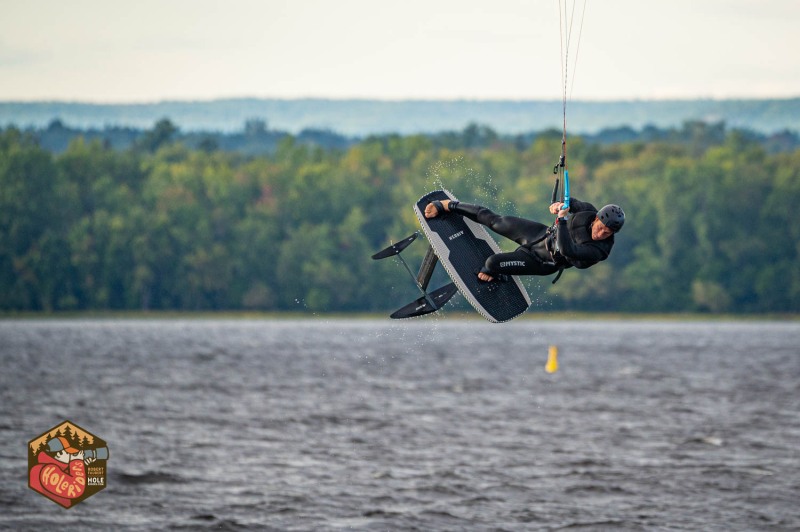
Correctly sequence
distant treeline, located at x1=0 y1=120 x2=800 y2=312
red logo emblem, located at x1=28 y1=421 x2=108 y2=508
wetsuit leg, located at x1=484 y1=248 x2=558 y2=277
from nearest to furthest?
wetsuit leg, located at x1=484 y1=248 x2=558 y2=277, red logo emblem, located at x1=28 y1=421 x2=108 y2=508, distant treeline, located at x1=0 y1=120 x2=800 y2=312

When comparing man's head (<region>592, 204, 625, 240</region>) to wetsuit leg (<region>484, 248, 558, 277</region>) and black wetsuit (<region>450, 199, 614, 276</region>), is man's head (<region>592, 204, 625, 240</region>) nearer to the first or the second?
black wetsuit (<region>450, 199, 614, 276</region>)

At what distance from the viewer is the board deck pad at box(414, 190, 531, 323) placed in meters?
22.2

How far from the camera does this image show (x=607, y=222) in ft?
64.3

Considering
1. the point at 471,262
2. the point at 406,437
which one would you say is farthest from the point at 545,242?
the point at 406,437

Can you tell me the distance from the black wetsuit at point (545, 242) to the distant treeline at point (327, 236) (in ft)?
293

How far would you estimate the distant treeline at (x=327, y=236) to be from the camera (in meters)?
117

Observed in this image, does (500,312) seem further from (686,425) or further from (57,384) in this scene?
(57,384)

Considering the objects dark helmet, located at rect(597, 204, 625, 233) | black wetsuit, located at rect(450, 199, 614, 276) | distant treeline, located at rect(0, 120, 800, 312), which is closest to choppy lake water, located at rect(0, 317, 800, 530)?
black wetsuit, located at rect(450, 199, 614, 276)

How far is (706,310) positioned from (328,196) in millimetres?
34303

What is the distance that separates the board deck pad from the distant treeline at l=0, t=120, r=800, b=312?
289 feet

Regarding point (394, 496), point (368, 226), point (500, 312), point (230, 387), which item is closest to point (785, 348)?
point (368, 226)

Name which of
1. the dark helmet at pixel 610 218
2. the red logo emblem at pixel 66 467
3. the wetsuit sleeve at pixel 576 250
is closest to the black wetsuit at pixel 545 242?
the wetsuit sleeve at pixel 576 250

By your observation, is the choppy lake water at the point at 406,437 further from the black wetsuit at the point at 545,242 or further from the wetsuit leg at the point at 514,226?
the wetsuit leg at the point at 514,226

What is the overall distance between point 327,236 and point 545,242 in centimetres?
9756
